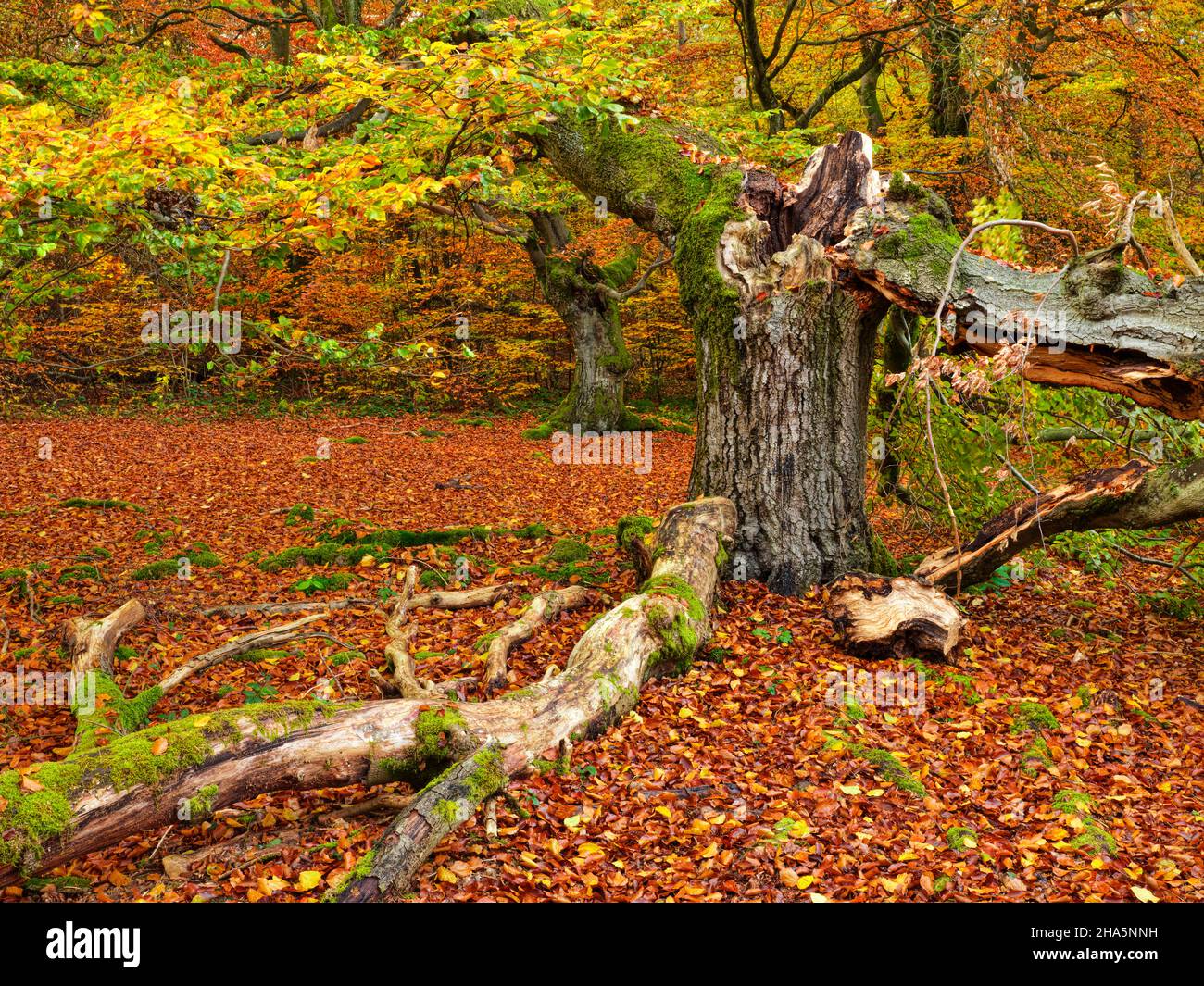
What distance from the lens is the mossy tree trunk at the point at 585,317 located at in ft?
52.4

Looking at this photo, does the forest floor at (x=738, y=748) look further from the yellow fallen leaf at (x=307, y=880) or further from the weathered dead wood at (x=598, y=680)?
the weathered dead wood at (x=598, y=680)

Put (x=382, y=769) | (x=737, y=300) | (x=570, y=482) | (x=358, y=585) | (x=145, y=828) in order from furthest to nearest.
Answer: (x=570, y=482), (x=358, y=585), (x=737, y=300), (x=382, y=769), (x=145, y=828)

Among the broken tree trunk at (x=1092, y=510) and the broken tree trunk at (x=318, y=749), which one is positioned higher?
the broken tree trunk at (x=1092, y=510)

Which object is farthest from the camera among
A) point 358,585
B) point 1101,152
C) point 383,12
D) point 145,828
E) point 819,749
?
point 383,12

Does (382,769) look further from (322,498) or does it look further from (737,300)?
(322,498)

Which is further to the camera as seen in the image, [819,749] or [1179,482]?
[1179,482]

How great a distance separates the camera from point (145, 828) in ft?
11.0

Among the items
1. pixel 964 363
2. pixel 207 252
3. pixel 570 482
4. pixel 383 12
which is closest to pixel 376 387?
pixel 383 12

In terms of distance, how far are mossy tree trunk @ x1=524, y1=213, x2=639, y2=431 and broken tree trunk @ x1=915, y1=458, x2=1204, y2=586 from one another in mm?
10609

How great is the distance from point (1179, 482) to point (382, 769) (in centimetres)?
486

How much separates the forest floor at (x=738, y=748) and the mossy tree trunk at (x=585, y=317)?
25.6 ft

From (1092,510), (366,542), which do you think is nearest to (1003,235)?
(1092,510)

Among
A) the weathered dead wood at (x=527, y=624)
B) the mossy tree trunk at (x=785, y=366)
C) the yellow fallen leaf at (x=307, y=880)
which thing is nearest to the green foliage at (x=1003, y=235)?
the mossy tree trunk at (x=785, y=366)

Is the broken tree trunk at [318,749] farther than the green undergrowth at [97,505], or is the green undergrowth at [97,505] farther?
the green undergrowth at [97,505]
